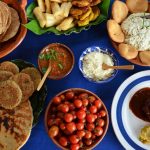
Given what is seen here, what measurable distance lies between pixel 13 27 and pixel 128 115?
1.89ft

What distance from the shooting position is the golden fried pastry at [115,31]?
57.6 inches

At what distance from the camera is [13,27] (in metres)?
1.43

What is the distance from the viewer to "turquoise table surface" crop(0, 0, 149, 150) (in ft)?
4.78

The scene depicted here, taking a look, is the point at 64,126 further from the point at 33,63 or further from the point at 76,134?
the point at 33,63

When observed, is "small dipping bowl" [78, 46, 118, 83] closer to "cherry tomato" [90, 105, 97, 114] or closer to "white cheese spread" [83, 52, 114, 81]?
"white cheese spread" [83, 52, 114, 81]

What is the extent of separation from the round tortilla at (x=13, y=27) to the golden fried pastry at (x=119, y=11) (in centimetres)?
39

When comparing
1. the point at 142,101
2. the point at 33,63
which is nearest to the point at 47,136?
the point at 33,63

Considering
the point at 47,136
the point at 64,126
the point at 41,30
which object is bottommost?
the point at 47,136

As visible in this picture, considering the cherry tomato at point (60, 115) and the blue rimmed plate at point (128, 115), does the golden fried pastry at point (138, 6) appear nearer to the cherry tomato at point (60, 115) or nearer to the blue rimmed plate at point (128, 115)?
the blue rimmed plate at point (128, 115)

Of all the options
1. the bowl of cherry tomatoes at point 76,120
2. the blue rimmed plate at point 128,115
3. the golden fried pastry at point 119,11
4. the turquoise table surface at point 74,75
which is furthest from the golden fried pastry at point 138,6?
the bowl of cherry tomatoes at point 76,120

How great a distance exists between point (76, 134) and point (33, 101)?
0.72 ft

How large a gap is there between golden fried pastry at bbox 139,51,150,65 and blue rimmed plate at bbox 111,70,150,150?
54mm

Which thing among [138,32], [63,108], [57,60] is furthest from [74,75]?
[138,32]

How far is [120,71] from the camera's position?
152 centimetres
